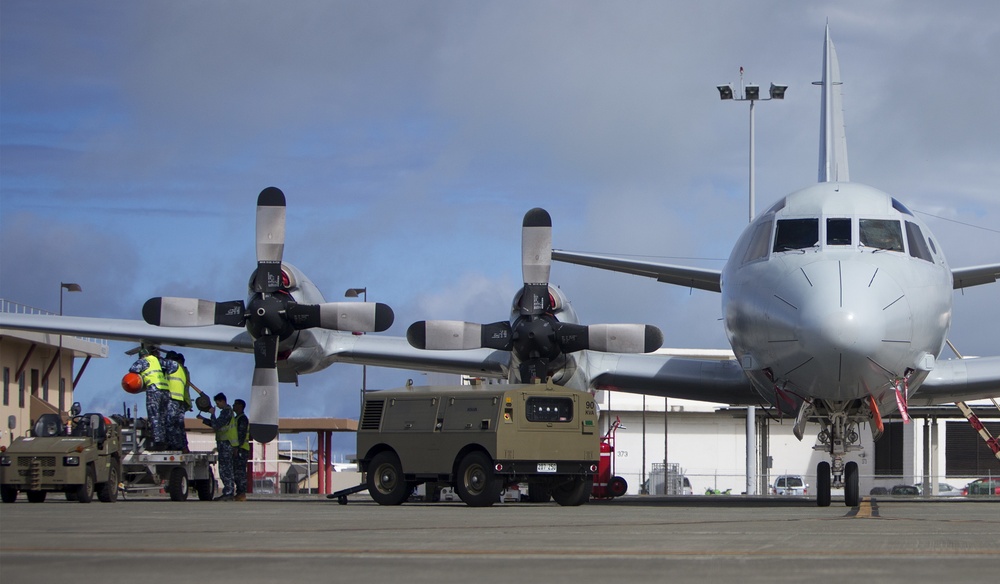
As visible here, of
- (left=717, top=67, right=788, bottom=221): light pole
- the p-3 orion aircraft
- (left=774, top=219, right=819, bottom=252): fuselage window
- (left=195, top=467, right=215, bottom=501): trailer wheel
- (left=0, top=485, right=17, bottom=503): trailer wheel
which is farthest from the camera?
(left=717, top=67, right=788, bottom=221): light pole

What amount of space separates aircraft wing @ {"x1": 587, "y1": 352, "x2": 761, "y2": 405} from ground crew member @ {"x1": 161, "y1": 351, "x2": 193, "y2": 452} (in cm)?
650

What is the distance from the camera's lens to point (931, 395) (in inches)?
735

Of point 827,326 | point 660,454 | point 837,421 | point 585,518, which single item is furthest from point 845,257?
point 660,454

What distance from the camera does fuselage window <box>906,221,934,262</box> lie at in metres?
15.0

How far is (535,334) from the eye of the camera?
61.1ft

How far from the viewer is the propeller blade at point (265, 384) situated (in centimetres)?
1894

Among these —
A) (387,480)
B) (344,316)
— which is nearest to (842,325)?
(387,480)

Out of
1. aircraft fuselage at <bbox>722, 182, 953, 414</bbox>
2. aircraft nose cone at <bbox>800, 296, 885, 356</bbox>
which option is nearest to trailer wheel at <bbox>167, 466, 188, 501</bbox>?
aircraft fuselage at <bbox>722, 182, 953, 414</bbox>

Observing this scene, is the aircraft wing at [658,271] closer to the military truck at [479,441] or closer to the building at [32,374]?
the military truck at [479,441]

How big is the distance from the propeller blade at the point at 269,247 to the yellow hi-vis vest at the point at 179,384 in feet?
5.62

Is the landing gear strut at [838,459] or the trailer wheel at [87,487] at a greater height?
the landing gear strut at [838,459]

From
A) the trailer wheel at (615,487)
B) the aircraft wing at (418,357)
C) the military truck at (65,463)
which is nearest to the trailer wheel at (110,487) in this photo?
the military truck at (65,463)

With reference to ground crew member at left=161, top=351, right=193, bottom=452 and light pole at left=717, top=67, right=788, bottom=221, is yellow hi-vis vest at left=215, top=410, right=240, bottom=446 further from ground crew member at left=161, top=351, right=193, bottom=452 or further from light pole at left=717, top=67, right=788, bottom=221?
light pole at left=717, top=67, right=788, bottom=221

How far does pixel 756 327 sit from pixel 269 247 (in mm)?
8018
